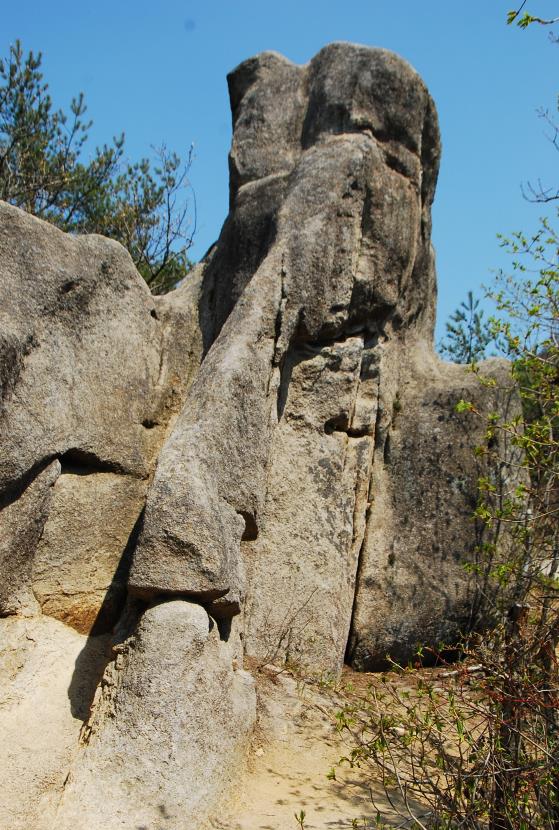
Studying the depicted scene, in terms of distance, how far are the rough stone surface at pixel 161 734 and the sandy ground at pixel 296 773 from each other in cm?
19

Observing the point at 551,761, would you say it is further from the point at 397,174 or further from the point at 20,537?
the point at 397,174

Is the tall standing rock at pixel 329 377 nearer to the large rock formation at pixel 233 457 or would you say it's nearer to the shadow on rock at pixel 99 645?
the large rock formation at pixel 233 457

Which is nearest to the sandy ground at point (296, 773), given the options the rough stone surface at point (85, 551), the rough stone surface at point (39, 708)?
the rough stone surface at point (39, 708)

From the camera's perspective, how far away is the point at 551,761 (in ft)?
14.4

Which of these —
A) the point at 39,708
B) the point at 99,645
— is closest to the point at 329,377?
the point at 99,645

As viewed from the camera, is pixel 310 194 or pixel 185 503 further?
pixel 310 194

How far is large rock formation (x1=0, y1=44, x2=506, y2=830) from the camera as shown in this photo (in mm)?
5262

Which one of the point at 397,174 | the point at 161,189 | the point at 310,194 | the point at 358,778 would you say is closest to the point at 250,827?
the point at 358,778

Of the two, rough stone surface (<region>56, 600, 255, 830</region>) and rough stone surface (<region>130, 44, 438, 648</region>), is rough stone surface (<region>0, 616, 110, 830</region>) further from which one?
rough stone surface (<region>130, 44, 438, 648</region>)

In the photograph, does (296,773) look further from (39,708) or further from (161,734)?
(39,708)

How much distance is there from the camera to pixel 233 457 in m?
6.36

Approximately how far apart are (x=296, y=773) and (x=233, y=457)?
78.7 inches

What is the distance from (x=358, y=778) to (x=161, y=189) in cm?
1291

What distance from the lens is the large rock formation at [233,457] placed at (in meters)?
5.26
